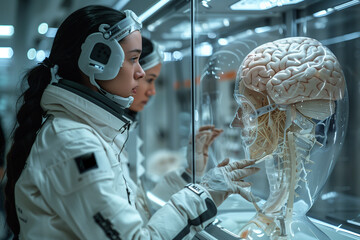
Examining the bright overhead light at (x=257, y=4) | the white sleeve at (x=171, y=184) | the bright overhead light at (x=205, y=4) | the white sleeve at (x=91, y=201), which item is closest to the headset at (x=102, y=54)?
the white sleeve at (x=91, y=201)

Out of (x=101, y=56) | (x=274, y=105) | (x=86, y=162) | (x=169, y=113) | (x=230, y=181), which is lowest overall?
(x=169, y=113)

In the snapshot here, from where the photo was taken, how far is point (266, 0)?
3.97 ft

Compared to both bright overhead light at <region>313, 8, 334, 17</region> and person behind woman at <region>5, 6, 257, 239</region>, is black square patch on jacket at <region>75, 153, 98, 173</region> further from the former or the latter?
bright overhead light at <region>313, 8, 334, 17</region>

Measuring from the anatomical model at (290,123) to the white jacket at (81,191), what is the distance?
21 centimetres

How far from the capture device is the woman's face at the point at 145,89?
5.43 ft

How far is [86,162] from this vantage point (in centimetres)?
85

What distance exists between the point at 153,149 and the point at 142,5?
3.70m

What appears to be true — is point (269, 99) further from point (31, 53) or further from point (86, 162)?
point (31, 53)

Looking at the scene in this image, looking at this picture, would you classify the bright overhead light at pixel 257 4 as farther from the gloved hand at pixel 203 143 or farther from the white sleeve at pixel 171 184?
the white sleeve at pixel 171 184

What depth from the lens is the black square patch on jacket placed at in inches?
33.1

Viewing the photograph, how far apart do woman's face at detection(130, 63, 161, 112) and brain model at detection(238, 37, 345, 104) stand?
759 mm

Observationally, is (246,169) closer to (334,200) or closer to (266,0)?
(266,0)

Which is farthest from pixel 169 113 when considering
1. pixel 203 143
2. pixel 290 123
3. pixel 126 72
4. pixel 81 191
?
pixel 81 191

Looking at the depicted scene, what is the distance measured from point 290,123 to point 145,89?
87cm
